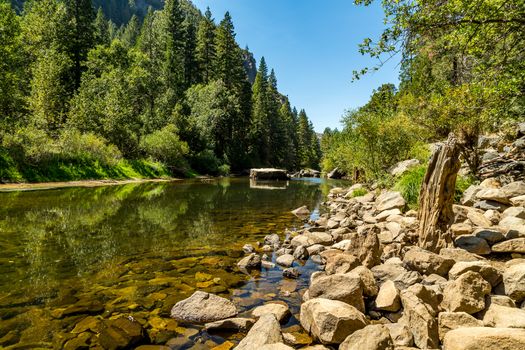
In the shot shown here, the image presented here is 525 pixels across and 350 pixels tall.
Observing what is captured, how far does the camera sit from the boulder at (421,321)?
158 inches

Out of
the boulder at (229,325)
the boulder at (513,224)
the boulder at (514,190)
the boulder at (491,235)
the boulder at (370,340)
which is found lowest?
the boulder at (229,325)

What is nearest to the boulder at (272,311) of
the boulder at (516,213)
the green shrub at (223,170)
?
Result: the boulder at (516,213)

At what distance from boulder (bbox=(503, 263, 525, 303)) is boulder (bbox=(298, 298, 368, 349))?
2.36 metres

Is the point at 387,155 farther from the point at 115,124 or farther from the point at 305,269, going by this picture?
the point at 115,124

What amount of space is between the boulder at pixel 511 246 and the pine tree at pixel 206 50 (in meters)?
72.8

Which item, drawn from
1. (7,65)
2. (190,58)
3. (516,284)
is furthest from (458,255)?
(190,58)

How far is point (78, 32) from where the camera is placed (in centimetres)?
5631

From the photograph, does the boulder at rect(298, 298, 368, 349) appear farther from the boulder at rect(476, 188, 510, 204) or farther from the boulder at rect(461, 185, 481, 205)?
the boulder at rect(461, 185, 481, 205)

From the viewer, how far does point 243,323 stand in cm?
487

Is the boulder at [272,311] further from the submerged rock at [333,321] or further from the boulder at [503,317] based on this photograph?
the boulder at [503,317]

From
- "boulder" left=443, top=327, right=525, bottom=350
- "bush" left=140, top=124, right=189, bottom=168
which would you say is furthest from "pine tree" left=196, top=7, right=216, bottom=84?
"boulder" left=443, top=327, right=525, bottom=350

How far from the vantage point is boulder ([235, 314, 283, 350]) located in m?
3.94

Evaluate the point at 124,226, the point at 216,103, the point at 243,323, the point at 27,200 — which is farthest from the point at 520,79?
the point at 216,103

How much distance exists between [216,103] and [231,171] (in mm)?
13740
